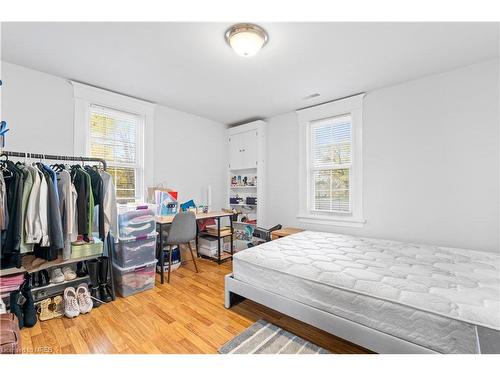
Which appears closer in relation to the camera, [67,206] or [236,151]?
[67,206]

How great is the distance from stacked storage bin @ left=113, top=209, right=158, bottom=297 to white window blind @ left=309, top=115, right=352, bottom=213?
2.46m

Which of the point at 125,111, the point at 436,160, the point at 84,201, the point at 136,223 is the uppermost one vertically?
the point at 125,111

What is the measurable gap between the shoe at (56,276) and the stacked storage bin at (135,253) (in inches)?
19.3

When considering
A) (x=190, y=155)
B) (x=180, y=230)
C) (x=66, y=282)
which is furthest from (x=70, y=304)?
(x=190, y=155)

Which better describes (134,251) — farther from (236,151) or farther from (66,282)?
(236,151)

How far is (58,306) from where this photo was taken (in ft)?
6.78

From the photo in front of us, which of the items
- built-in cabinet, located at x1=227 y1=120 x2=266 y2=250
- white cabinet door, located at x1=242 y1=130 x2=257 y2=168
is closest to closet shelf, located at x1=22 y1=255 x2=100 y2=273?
built-in cabinet, located at x1=227 y1=120 x2=266 y2=250

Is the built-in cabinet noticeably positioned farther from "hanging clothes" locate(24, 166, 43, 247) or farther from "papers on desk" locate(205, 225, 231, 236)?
"hanging clothes" locate(24, 166, 43, 247)

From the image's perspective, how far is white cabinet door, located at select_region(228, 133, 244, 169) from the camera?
4.38 metres

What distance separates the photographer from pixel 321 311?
159 cm

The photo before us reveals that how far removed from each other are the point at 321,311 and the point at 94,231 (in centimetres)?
225

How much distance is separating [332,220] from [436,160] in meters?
1.45

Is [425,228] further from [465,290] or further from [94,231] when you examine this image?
[94,231]
